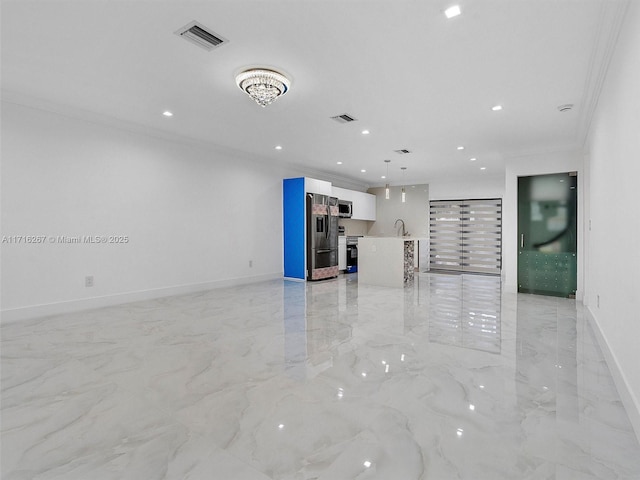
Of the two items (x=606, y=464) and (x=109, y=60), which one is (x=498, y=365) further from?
(x=109, y=60)

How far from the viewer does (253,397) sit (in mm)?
2262

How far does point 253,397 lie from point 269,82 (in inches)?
109

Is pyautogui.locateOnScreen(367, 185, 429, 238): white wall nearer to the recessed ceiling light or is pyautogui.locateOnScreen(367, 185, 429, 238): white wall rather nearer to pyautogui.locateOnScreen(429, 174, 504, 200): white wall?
pyautogui.locateOnScreen(429, 174, 504, 200): white wall

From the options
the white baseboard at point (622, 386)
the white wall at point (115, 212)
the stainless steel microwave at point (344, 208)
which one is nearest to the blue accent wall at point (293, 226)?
the white wall at point (115, 212)

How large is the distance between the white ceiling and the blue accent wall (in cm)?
218

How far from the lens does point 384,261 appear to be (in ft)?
22.7

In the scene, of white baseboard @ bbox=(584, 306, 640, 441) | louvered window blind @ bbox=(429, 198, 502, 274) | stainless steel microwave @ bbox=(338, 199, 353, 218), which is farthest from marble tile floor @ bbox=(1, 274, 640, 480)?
louvered window blind @ bbox=(429, 198, 502, 274)

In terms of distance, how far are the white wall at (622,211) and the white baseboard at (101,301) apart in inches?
217

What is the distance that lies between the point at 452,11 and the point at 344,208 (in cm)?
682

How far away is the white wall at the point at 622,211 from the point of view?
6.73 ft

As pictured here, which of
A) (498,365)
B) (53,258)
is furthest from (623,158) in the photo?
(53,258)

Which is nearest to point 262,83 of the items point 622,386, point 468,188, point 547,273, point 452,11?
point 452,11

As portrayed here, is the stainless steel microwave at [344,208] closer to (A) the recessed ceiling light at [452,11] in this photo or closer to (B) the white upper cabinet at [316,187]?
(B) the white upper cabinet at [316,187]

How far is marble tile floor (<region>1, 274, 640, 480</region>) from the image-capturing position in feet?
5.35
